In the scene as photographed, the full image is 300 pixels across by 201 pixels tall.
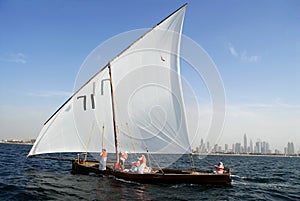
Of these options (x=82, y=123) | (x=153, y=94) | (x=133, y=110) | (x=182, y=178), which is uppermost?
(x=153, y=94)

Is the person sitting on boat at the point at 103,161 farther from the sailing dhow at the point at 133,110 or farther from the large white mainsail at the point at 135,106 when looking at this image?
the large white mainsail at the point at 135,106

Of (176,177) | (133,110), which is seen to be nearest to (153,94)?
(133,110)

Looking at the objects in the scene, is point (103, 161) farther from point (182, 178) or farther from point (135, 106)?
point (182, 178)

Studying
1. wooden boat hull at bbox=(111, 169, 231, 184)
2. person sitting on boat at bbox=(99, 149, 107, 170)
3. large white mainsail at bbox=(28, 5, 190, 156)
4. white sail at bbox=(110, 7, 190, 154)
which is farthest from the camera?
person sitting on boat at bbox=(99, 149, 107, 170)

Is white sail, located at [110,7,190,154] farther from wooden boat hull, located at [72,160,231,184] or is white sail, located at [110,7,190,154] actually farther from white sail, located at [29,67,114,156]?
wooden boat hull, located at [72,160,231,184]

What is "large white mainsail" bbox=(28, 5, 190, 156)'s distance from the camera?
62.0ft

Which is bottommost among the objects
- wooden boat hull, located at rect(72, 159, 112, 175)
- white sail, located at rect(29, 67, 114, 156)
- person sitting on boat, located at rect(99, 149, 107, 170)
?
wooden boat hull, located at rect(72, 159, 112, 175)

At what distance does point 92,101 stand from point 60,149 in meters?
4.48

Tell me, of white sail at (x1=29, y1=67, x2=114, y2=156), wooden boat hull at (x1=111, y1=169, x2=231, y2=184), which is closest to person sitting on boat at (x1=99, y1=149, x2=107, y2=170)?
white sail at (x1=29, y1=67, x2=114, y2=156)

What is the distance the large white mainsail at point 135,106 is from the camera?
18891 millimetres

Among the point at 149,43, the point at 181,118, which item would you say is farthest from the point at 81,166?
the point at 149,43

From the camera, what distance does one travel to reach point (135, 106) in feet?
63.8

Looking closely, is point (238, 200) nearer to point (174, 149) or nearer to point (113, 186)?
point (174, 149)

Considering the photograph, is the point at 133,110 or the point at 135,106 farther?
the point at 133,110
